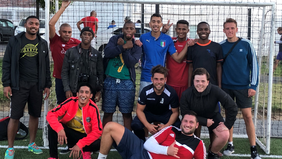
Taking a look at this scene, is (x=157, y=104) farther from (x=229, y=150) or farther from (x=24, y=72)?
(x=24, y=72)

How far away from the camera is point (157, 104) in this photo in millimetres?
4098

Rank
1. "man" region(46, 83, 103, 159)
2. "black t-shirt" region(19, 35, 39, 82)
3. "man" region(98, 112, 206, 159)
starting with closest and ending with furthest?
1. "man" region(98, 112, 206, 159)
2. "man" region(46, 83, 103, 159)
3. "black t-shirt" region(19, 35, 39, 82)

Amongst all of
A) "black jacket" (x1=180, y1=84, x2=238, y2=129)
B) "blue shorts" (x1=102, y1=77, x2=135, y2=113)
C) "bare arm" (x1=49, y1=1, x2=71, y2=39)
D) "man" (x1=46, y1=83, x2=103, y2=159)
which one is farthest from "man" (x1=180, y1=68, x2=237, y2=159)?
"bare arm" (x1=49, y1=1, x2=71, y2=39)

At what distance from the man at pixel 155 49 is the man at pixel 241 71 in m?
0.72

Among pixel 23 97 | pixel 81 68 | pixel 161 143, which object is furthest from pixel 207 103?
pixel 23 97

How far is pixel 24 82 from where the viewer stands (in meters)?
4.02

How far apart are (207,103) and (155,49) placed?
44.9 inches

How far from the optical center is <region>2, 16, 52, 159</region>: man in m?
3.92

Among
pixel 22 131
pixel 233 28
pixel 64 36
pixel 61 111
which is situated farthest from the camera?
pixel 22 131

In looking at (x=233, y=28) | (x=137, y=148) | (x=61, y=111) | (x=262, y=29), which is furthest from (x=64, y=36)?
(x=262, y=29)

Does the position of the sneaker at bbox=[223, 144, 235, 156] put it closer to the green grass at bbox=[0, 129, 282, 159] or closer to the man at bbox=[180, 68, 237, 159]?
the green grass at bbox=[0, 129, 282, 159]

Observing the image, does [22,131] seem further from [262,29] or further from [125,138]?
[262,29]

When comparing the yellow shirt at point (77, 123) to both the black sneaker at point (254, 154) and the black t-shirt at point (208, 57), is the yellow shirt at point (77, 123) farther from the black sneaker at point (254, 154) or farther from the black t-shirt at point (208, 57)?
the black sneaker at point (254, 154)

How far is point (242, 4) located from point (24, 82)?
341 centimetres
